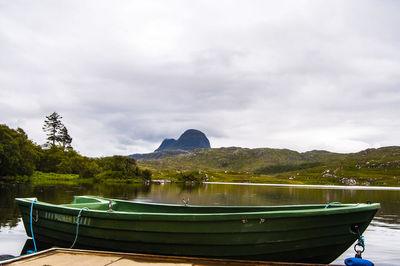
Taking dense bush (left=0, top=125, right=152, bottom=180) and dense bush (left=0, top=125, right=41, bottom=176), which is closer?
dense bush (left=0, top=125, right=41, bottom=176)

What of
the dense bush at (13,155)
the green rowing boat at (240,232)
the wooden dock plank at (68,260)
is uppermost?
the dense bush at (13,155)

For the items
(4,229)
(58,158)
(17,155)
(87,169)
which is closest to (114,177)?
(87,169)

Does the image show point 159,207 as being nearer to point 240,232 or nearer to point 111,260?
point 111,260

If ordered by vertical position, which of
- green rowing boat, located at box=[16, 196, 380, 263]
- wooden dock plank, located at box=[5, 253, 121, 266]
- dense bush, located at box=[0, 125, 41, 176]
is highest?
dense bush, located at box=[0, 125, 41, 176]

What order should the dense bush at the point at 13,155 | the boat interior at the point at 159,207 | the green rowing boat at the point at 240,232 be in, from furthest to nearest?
the dense bush at the point at 13,155 < the boat interior at the point at 159,207 < the green rowing boat at the point at 240,232

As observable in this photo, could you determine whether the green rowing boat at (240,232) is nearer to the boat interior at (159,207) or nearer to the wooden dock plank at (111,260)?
the wooden dock plank at (111,260)

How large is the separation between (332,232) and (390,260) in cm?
766

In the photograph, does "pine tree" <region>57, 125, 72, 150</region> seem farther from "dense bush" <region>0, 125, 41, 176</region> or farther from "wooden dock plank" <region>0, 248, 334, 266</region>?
"wooden dock plank" <region>0, 248, 334, 266</region>

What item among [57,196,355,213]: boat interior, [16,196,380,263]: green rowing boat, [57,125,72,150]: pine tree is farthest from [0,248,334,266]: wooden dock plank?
[57,125,72,150]: pine tree

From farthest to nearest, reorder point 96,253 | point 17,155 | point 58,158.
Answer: point 58,158 → point 17,155 → point 96,253

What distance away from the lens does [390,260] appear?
15.5m

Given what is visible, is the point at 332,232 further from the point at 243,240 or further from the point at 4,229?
the point at 4,229

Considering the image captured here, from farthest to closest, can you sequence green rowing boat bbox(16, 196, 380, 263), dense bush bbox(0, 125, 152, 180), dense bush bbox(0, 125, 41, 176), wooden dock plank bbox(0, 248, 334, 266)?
dense bush bbox(0, 125, 152, 180) → dense bush bbox(0, 125, 41, 176) → green rowing boat bbox(16, 196, 380, 263) → wooden dock plank bbox(0, 248, 334, 266)

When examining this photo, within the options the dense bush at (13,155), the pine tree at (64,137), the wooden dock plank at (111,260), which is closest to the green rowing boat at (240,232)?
the wooden dock plank at (111,260)
